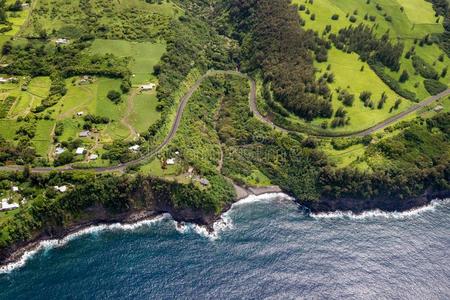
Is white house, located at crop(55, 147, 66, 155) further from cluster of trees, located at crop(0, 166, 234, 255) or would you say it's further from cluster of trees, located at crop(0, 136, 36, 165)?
cluster of trees, located at crop(0, 166, 234, 255)

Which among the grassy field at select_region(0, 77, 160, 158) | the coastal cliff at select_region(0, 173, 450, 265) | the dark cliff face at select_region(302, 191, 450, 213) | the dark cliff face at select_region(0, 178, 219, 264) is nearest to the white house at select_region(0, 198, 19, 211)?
the coastal cliff at select_region(0, 173, 450, 265)

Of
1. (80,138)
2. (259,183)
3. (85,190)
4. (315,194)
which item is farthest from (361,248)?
(80,138)

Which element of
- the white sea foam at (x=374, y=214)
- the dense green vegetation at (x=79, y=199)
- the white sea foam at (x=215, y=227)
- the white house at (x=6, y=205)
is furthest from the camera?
the white sea foam at (x=374, y=214)

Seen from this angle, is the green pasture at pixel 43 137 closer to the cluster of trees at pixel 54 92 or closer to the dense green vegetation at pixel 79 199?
the cluster of trees at pixel 54 92

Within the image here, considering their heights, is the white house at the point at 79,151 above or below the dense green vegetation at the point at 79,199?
above

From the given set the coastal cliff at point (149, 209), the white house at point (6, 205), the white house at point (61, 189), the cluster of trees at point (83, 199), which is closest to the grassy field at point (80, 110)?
the cluster of trees at point (83, 199)

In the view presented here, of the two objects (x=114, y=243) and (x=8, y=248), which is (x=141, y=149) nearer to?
(x=114, y=243)

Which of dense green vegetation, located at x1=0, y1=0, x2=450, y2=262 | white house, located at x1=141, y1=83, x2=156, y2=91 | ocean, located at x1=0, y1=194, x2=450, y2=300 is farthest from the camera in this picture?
white house, located at x1=141, y1=83, x2=156, y2=91
